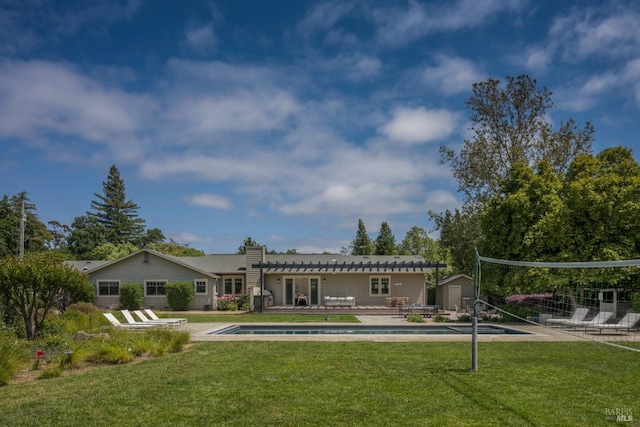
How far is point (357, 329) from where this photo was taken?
19781 millimetres

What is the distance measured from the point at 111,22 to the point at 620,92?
1977 centimetres

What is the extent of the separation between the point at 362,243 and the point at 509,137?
110 feet

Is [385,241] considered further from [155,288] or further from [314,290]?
[155,288]

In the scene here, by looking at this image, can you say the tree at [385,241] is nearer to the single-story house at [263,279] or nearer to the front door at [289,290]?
the single-story house at [263,279]

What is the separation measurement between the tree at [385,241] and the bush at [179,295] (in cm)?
3134

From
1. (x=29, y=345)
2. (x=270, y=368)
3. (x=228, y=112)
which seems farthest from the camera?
(x=228, y=112)

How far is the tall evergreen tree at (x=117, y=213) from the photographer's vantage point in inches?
2783

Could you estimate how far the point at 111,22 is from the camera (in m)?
14.8

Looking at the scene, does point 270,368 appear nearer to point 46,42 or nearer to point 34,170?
point 46,42

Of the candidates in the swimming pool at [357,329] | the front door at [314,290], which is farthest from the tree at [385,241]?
the swimming pool at [357,329]

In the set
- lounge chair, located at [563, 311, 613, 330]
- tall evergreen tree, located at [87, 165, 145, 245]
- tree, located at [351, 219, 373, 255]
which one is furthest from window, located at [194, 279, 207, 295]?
tall evergreen tree, located at [87, 165, 145, 245]

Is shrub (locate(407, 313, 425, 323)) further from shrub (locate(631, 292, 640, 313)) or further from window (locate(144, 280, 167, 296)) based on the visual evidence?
window (locate(144, 280, 167, 296))

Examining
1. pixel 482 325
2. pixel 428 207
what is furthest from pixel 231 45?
pixel 428 207

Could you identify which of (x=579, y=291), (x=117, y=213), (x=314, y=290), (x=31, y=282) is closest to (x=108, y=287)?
(x=314, y=290)
